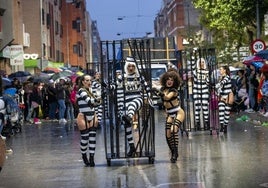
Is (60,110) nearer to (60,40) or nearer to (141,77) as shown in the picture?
(141,77)

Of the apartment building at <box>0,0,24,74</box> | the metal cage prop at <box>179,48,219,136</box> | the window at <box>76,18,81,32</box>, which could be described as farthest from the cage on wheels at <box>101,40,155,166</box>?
the window at <box>76,18,81,32</box>

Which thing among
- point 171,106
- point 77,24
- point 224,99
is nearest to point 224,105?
point 224,99

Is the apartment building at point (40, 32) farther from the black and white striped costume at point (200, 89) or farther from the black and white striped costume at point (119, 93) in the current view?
the black and white striped costume at point (119, 93)

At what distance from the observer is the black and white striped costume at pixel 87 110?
43.3 feet

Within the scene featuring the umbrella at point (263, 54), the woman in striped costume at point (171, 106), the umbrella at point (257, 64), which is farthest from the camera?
the umbrella at point (263, 54)

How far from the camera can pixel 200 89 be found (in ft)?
64.1

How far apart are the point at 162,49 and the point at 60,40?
47.9m

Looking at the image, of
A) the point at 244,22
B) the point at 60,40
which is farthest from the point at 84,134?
the point at 60,40

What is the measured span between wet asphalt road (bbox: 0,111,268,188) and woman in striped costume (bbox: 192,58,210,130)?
0.95 m

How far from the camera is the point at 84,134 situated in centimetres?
1352

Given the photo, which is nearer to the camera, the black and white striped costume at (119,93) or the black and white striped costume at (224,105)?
the black and white striped costume at (119,93)

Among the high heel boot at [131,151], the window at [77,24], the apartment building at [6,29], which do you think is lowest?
the high heel boot at [131,151]

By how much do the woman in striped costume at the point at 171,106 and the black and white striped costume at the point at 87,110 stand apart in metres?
1.37

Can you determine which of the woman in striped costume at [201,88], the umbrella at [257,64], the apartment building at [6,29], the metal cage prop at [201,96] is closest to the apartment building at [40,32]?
the apartment building at [6,29]
